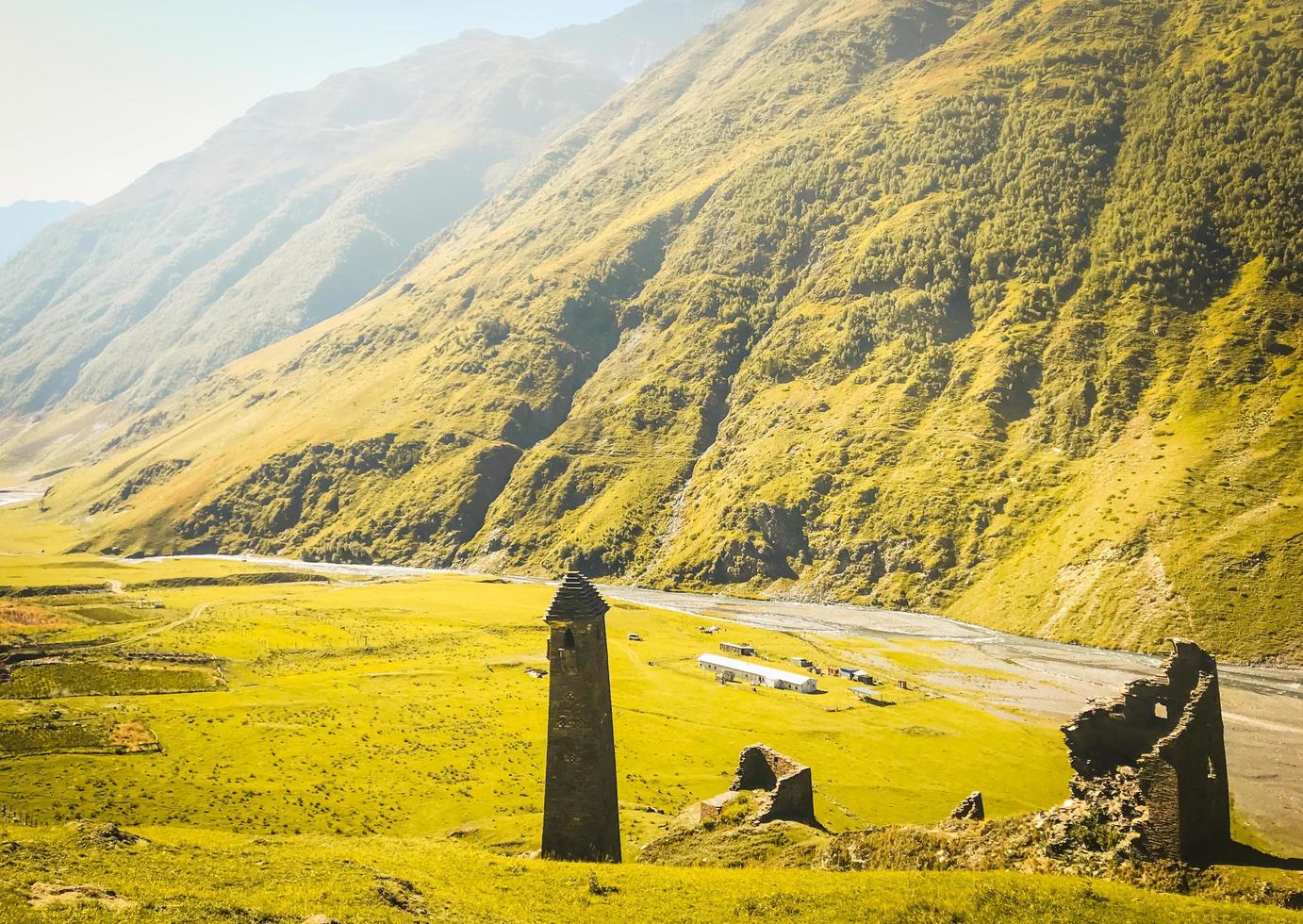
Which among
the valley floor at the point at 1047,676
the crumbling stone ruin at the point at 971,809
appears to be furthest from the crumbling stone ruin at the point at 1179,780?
the valley floor at the point at 1047,676

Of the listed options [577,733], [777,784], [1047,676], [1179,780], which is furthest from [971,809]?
[1047,676]

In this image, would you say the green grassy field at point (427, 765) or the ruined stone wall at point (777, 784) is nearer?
the green grassy field at point (427, 765)

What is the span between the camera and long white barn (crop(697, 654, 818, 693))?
101 m

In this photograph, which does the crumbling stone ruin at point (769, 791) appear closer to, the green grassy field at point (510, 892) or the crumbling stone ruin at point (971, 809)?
the crumbling stone ruin at point (971, 809)

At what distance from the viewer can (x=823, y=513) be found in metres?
192

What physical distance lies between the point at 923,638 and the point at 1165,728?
9810 cm

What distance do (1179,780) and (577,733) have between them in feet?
80.3

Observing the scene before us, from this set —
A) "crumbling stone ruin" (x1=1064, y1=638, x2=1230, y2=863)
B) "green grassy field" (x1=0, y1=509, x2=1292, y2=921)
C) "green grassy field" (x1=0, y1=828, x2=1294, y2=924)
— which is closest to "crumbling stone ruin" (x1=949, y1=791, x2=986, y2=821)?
"crumbling stone ruin" (x1=1064, y1=638, x2=1230, y2=863)

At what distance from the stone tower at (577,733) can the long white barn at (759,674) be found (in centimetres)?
7159

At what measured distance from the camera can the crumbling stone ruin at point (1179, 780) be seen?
32312 mm

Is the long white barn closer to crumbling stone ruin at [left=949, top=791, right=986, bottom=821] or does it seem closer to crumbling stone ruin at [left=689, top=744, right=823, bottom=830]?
crumbling stone ruin at [left=689, top=744, right=823, bottom=830]

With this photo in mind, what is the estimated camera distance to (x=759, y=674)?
104688 millimetres

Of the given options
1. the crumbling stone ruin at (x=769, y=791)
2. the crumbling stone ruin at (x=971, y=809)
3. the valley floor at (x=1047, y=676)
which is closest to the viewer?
the crumbling stone ruin at (x=971, y=809)

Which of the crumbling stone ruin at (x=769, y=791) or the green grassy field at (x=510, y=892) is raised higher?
the green grassy field at (x=510, y=892)
